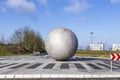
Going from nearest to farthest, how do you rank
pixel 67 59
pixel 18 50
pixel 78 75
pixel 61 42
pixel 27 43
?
pixel 78 75 → pixel 61 42 → pixel 67 59 → pixel 18 50 → pixel 27 43

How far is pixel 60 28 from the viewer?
31484mm

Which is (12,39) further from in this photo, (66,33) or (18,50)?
(66,33)

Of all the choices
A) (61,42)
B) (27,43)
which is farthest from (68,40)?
(27,43)

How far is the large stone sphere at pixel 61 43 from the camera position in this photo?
97.8ft

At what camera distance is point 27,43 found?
92812 mm

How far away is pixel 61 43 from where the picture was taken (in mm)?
29812

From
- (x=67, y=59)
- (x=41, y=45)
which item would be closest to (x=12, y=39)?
(x=41, y=45)

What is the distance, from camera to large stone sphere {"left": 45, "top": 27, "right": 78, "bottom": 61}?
2980cm

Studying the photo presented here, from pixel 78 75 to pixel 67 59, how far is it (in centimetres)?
1288

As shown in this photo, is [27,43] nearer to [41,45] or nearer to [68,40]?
[41,45]

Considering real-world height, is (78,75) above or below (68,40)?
below

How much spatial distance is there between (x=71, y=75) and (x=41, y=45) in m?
82.8

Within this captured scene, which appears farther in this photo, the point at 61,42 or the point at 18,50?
the point at 18,50

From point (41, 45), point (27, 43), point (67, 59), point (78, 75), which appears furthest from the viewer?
point (41, 45)
